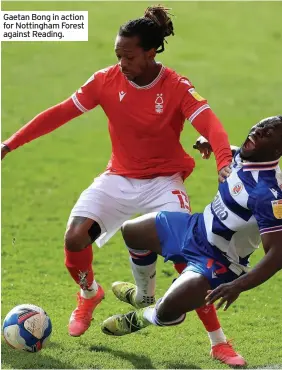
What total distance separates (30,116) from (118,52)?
10.4 meters

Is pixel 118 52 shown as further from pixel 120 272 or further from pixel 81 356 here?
pixel 120 272

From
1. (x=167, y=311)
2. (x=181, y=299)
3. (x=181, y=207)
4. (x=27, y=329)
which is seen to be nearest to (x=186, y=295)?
(x=181, y=299)

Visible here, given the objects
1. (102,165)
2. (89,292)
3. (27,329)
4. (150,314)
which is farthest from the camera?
(102,165)

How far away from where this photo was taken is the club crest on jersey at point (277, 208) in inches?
285

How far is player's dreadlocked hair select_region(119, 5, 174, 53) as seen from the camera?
8352mm

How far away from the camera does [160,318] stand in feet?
25.4

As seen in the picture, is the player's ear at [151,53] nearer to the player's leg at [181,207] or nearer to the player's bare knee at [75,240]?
the player's leg at [181,207]

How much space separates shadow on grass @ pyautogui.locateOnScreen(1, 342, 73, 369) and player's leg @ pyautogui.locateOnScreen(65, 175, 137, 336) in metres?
0.58

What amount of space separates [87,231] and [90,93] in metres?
1.18

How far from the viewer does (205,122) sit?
27.3 ft

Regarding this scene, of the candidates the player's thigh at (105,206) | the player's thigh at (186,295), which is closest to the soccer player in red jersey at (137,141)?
the player's thigh at (105,206)

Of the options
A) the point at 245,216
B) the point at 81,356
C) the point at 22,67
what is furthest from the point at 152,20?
the point at 22,67

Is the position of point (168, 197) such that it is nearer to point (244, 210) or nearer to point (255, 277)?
point (244, 210)

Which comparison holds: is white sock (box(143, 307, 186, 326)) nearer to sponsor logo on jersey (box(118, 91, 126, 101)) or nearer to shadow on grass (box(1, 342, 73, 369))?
shadow on grass (box(1, 342, 73, 369))
